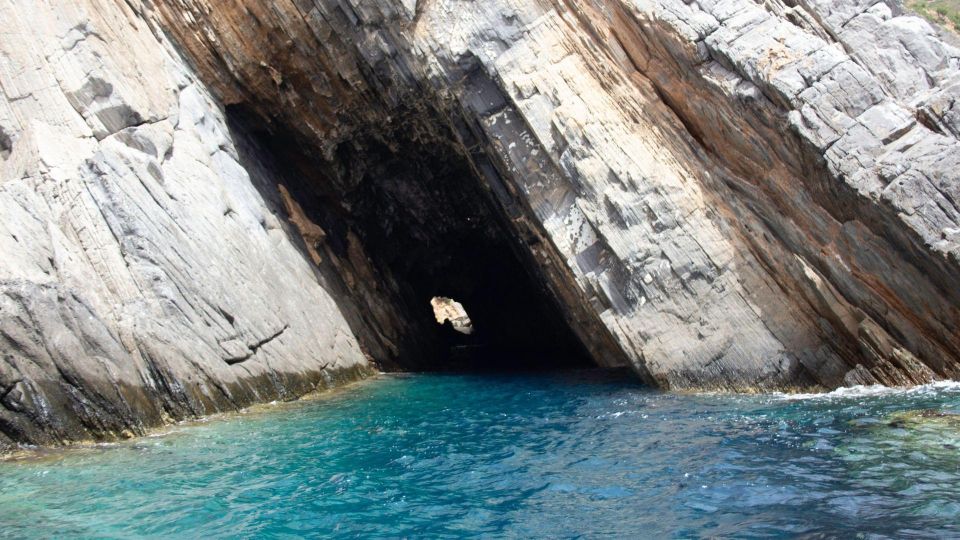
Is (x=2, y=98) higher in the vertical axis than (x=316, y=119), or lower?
higher

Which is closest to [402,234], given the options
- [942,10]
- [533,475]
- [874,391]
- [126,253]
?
[126,253]

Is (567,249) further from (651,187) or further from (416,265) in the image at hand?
(416,265)

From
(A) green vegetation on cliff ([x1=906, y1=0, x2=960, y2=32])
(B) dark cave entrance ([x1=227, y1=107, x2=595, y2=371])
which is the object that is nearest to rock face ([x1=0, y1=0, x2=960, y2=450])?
(B) dark cave entrance ([x1=227, y1=107, x2=595, y2=371])

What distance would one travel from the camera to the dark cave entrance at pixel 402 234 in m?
21.6

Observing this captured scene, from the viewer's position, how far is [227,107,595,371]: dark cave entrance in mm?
21641

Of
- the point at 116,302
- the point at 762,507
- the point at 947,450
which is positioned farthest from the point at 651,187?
the point at 116,302

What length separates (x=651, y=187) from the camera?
16.2 meters

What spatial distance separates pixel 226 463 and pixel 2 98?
29.6 feet

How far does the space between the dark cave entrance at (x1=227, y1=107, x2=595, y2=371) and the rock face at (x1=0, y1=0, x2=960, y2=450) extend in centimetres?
47

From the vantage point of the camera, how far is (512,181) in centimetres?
1855

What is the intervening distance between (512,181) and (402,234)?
813cm

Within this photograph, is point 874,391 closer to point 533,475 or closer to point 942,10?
point 533,475

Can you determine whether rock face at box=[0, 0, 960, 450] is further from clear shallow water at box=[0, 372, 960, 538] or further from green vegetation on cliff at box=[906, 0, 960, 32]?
green vegetation on cliff at box=[906, 0, 960, 32]

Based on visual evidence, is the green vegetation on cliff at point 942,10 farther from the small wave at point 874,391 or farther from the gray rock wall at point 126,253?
the gray rock wall at point 126,253
